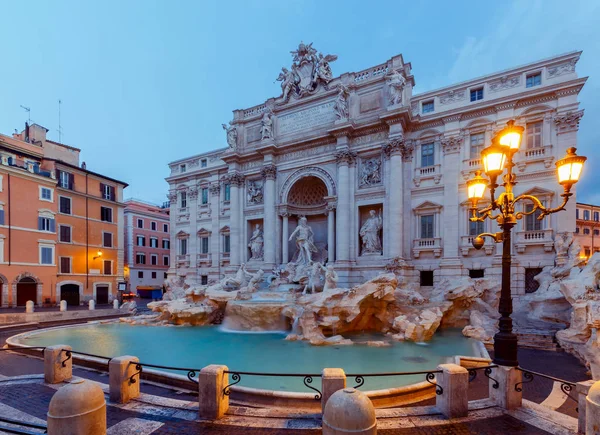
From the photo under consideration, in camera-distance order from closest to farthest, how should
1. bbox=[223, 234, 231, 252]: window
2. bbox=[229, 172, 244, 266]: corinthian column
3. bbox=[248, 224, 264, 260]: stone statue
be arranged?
bbox=[248, 224, 264, 260]: stone statue, bbox=[229, 172, 244, 266]: corinthian column, bbox=[223, 234, 231, 252]: window

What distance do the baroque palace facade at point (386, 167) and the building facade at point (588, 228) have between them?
29536mm

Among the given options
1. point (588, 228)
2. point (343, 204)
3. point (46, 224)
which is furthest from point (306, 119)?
point (588, 228)

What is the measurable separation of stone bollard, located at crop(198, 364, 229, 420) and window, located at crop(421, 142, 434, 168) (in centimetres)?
1881

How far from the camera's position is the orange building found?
23.6m

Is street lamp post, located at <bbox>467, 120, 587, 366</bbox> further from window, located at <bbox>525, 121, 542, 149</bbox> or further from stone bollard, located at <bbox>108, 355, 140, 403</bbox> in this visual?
window, located at <bbox>525, 121, 542, 149</bbox>

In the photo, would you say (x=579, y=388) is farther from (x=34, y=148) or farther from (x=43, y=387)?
(x=34, y=148)

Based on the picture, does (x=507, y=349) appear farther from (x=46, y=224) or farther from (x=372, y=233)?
(x=46, y=224)

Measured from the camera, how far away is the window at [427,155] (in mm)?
20359

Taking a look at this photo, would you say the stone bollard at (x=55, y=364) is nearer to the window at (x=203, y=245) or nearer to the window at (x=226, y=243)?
the window at (x=226, y=243)

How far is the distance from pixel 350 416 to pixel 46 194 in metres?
31.4

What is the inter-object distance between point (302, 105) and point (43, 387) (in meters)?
22.3

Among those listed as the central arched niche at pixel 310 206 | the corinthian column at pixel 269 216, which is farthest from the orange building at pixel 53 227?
the central arched niche at pixel 310 206

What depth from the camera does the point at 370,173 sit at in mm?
21609

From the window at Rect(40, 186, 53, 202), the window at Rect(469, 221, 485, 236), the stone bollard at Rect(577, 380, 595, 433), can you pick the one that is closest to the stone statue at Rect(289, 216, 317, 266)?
the window at Rect(469, 221, 485, 236)
